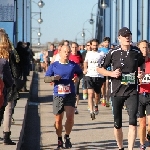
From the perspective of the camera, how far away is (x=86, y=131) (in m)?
13.7

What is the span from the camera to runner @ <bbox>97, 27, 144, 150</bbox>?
9984 millimetres

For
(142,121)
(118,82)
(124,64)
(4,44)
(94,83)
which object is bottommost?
(142,121)

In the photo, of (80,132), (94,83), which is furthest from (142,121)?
(94,83)

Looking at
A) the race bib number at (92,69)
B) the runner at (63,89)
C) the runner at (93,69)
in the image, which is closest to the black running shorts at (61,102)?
the runner at (63,89)

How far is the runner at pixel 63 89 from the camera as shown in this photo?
11266mm

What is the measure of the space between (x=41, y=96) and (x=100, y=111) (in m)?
6.63

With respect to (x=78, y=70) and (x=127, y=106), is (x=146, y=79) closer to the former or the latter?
(x=78, y=70)

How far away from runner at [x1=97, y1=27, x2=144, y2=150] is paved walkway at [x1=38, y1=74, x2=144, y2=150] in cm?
146

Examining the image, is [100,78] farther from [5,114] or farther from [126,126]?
[5,114]

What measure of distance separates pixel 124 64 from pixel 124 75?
0.16 metres

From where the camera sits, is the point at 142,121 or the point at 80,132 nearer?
the point at 142,121

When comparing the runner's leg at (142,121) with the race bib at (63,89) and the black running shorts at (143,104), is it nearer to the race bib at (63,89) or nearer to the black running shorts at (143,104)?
the black running shorts at (143,104)

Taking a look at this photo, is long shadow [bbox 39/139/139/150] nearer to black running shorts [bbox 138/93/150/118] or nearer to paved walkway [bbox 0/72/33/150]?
paved walkway [bbox 0/72/33/150]

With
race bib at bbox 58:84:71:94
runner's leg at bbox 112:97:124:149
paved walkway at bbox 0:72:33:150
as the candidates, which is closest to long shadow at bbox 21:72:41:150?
paved walkway at bbox 0:72:33:150
